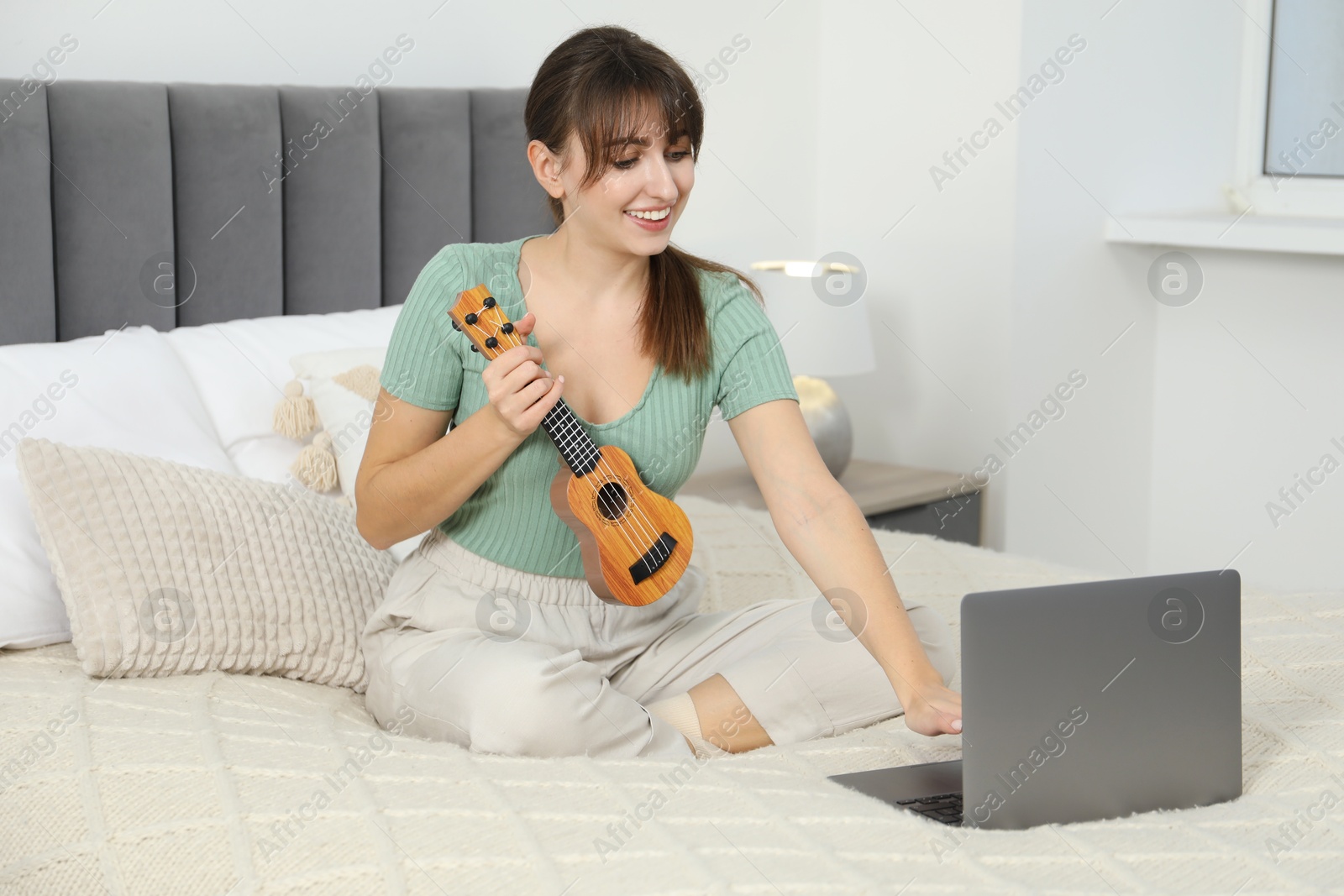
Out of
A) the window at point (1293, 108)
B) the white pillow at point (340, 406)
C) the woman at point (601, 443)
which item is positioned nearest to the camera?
the woman at point (601, 443)

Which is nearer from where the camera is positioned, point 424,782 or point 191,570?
point 424,782

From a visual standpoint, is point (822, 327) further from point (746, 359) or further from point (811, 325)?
point (746, 359)

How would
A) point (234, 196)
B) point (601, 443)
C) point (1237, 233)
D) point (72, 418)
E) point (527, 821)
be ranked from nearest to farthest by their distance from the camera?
point (527, 821) → point (601, 443) → point (72, 418) → point (234, 196) → point (1237, 233)

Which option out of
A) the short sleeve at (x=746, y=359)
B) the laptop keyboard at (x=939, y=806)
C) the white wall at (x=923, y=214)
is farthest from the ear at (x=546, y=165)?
the white wall at (x=923, y=214)

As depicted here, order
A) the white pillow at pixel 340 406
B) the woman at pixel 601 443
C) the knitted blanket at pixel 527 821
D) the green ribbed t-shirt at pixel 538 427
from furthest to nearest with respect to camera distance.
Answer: the white pillow at pixel 340 406 → the green ribbed t-shirt at pixel 538 427 → the woman at pixel 601 443 → the knitted blanket at pixel 527 821

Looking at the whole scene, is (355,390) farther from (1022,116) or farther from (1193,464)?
(1193,464)

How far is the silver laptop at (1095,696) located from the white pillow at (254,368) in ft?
3.59

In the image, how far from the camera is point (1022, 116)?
2732mm

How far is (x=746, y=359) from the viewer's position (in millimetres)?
1483

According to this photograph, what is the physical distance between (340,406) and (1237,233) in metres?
1.99

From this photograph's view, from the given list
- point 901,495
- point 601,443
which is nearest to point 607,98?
point 601,443

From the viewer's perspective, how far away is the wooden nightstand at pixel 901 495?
104 inches

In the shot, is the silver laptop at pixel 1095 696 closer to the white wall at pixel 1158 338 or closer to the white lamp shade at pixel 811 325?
the white lamp shade at pixel 811 325

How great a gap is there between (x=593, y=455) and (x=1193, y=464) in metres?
2.18
